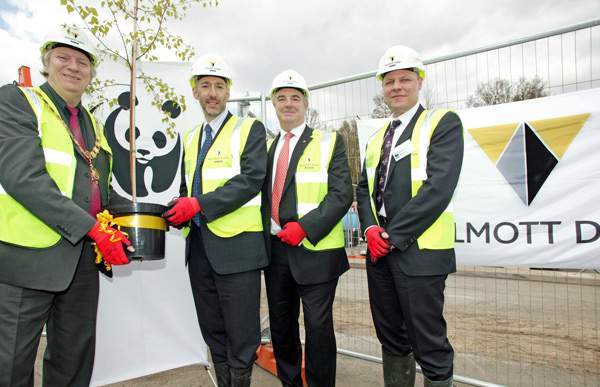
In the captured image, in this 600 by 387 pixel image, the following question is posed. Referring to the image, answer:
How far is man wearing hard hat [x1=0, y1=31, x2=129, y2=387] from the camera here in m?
2.23

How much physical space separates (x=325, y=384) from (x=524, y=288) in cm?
609

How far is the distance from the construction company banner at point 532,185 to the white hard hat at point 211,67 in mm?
2060

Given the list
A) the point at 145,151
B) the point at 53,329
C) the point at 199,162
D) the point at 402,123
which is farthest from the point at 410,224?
the point at 145,151

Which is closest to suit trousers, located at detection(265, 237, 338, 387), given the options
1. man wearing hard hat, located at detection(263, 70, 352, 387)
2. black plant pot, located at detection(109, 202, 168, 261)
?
man wearing hard hat, located at detection(263, 70, 352, 387)

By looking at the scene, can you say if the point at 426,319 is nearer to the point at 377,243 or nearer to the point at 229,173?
the point at 377,243

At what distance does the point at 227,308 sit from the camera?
290cm

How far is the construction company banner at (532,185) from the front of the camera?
10.5 feet

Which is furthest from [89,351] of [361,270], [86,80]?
[361,270]

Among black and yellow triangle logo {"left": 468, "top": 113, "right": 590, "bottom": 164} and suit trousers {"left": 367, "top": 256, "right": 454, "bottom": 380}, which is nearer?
suit trousers {"left": 367, "top": 256, "right": 454, "bottom": 380}

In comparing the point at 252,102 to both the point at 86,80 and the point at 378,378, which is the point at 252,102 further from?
the point at 378,378

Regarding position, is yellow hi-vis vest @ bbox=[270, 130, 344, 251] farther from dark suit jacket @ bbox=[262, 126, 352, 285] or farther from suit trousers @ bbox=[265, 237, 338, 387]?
suit trousers @ bbox=[265, 237, 338, 387]

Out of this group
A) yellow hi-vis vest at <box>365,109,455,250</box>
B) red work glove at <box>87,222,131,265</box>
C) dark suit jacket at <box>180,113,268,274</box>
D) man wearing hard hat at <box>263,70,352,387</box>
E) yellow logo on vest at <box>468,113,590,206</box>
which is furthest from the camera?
yellow logo on vest at <box>468,113,590,206</box>

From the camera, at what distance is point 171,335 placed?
4043 mm

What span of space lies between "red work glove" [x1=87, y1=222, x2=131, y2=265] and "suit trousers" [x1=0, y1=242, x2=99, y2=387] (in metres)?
0.33
